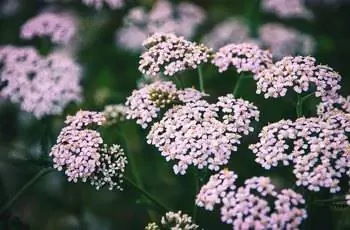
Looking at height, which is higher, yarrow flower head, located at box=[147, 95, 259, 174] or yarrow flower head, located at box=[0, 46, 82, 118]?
yarrow flower head, located at box=[0, 46, 82, 118]

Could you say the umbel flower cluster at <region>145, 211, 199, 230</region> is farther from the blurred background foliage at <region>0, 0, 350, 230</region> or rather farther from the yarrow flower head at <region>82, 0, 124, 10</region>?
the yarrow flower head at <region>82, 0, 124, 10</region>

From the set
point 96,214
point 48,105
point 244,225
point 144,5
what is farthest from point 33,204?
point 244,225

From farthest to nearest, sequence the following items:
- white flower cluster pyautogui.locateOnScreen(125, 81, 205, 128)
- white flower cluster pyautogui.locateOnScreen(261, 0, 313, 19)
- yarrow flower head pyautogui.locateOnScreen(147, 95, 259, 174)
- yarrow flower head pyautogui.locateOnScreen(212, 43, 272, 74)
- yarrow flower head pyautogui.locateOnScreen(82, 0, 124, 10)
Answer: white flower cluster pyautogui.locateOnScreen(261, 0, 313, 19) < yarrow flower head pyautogui.locateOnScreen(82, 0, 124, 10) < yarrow flower head pyautogui.locateOnScreen(212, 43, 272, 74) < white flower cluster pyautogui.locateOnScreen(125, 81, 205, 128) < yarrow flower head pyautogui.locateOnScreen(147, 95, 259, 174)

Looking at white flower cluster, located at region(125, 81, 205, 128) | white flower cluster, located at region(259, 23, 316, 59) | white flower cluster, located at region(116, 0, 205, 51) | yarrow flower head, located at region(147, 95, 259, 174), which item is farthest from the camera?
white flower cluster, located at region(259, 23, 316, 59)

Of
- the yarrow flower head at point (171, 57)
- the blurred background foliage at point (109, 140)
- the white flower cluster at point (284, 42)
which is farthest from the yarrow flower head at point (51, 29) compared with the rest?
the white flower cluster at point (284, 42)

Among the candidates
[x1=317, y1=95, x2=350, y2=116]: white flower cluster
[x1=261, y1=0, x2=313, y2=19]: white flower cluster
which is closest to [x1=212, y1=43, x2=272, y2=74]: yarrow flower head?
[x1=317, y1=95, x2=350, y2=116]: white flower cluster

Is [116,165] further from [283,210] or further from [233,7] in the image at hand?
[233,7]

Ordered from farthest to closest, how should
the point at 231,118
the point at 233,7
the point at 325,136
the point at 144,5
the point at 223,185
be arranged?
the point at 233,7 → the point at 144,5 → the point at 231,118 → the point at 325,136 → the point at 223,185
